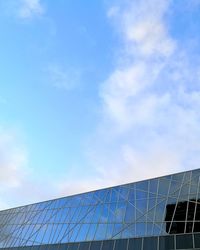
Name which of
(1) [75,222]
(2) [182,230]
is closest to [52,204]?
(1) [75,222]

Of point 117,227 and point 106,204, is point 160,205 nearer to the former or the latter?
point 117,227

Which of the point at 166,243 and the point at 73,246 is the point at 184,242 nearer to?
the point at 166,243

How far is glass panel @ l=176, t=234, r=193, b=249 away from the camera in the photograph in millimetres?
33444

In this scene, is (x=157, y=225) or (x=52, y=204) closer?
(x=157, y=225)

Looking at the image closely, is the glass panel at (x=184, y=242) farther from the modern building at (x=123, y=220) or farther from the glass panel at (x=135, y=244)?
the glass panel at (x=135, y=244)

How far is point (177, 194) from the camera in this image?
38531mm

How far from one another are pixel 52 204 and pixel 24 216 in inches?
223

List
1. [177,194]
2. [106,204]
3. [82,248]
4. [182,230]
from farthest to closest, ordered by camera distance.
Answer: [106,204] → [82,248] → [177,194] → [182,230]

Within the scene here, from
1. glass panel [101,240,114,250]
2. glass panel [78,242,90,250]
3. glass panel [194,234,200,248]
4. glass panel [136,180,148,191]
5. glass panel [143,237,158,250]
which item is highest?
glass panel [136,180,148,191]

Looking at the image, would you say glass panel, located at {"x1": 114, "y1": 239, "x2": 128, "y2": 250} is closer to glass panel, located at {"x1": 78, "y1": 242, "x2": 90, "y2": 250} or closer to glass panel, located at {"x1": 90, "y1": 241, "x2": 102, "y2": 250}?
glass panel, located at {"x1": 90, "y1": 241, "x2": 102, "y2": 250}

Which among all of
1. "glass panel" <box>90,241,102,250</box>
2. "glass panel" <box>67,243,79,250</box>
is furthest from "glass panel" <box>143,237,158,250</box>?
"glass panel" <box>67,243,79,250</box>

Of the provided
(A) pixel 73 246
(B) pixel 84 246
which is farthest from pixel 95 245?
(A) pixel 73 246

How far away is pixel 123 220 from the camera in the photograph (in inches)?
1594

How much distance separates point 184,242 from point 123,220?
822cm
